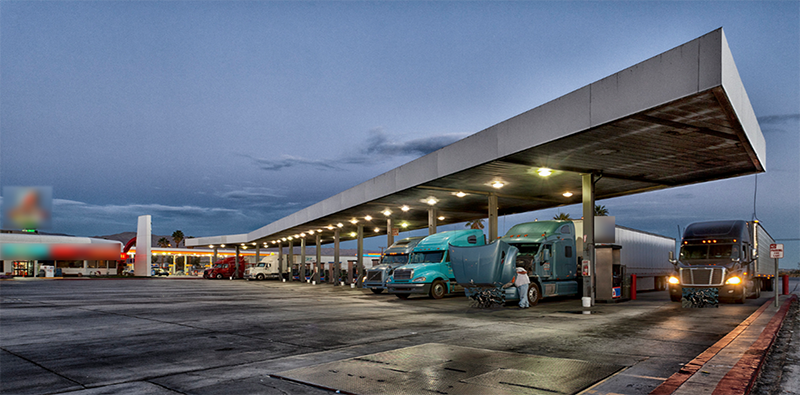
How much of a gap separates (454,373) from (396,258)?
18433 mm

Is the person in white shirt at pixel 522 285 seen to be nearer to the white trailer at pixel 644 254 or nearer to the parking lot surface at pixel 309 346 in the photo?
the parking lot surface at pixel 309 346

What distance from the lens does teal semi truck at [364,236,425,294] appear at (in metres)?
24.2

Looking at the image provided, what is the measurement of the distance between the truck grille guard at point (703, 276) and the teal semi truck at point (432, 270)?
7.31 m

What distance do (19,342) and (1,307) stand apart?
9438 millimetres

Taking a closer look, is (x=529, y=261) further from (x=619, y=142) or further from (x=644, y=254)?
(x=644, y=254)

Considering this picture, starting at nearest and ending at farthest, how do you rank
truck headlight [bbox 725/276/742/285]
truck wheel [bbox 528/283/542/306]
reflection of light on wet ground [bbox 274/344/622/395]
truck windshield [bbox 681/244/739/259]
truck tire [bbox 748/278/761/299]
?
reflection of light on wet ground [bbox 274/344/622/395] → truck headlight [bbox 725/276/742/285] → truck wheel [bbox 528/283/542/306] → truck windshield [bbox 681/244/739/259] → truck tire [bbox 748/278/761/299]

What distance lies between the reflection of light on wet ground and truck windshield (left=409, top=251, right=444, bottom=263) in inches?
529

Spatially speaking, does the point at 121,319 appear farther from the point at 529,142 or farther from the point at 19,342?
the point at 529,142

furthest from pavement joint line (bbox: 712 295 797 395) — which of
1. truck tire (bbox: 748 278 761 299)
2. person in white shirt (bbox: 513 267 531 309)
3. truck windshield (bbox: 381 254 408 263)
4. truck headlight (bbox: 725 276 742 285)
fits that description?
truck windshield (bbox: 381 254 408 263)

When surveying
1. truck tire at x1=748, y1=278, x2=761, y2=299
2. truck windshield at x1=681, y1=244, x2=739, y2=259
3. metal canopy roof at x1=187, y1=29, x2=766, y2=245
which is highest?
metal canopy roof at x1=187, y1=29, x2=766, y2=245

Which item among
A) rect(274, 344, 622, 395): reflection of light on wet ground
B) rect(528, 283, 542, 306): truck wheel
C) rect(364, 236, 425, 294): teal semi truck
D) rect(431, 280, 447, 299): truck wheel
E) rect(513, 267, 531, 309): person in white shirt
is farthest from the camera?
rect(364, 236, 425, 294): teal semi truck

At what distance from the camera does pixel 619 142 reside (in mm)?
13742

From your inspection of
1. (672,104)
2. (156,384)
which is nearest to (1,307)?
(156,384)

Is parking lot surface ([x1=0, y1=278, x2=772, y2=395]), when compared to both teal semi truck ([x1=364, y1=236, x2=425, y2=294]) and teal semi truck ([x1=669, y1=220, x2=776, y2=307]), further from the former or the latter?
teal semi truck ([x1=364, y1=236, x2=425, y2=294])
